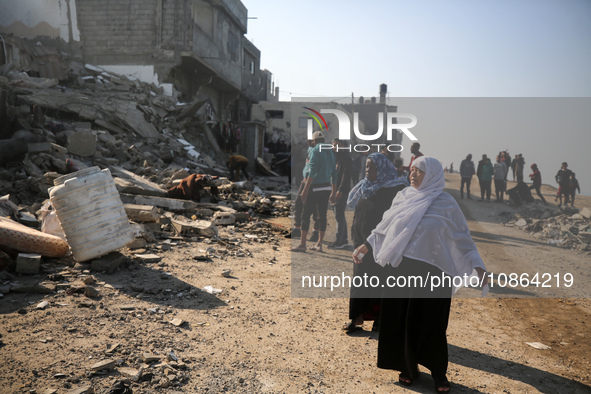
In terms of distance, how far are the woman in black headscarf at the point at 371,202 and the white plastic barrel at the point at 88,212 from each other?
2.51 metres

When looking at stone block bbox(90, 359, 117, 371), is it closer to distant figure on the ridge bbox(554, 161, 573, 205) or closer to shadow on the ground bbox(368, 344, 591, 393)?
shadow on the ground bbox(368, 344, 591, 393)

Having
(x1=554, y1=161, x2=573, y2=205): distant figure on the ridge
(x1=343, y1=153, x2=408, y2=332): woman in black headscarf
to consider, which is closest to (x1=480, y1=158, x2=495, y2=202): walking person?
(x1=554, y1=161, x2=573, y2=205): distant figure on the ridge

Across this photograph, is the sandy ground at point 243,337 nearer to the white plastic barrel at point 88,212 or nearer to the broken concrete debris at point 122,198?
the broken concrete debris at point 122,198

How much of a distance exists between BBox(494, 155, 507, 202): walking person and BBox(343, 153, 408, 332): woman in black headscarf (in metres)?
6.16

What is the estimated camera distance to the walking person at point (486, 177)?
10039 millimetres

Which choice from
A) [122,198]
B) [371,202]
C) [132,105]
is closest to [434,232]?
[371,202]

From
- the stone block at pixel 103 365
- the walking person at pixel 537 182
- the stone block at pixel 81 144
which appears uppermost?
the stone block at pixel 81 144

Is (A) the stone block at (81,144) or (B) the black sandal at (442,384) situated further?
(A) the stone block at (81,144)

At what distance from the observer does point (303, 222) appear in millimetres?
6477

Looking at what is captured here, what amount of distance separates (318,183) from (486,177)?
19.6 feet

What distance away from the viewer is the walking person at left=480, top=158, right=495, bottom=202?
10.0m

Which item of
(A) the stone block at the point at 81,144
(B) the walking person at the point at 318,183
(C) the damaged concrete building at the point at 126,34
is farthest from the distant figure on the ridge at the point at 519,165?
(C) the damaged concrete building at the point at 126,34

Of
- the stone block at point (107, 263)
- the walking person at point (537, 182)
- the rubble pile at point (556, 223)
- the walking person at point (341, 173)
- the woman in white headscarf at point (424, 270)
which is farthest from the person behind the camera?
the walking person at point (537, 182)

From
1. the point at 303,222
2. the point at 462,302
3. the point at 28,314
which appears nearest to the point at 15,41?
the point at 303,222
